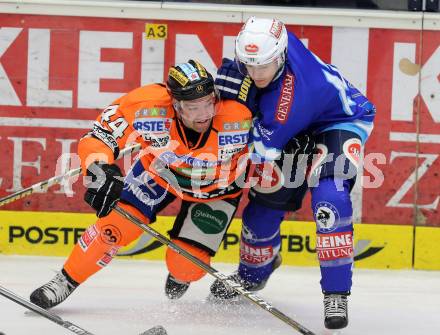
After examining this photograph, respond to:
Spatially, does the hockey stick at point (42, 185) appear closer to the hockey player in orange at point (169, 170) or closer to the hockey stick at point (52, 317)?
the hockey player in orange at point (169, 170)

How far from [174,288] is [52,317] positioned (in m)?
0.83

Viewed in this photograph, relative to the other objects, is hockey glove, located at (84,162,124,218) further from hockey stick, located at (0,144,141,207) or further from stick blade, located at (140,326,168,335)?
stick blade, located at (140,326,168,335)

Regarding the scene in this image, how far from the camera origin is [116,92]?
5.06m

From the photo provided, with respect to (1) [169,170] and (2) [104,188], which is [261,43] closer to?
(1) [169,170]

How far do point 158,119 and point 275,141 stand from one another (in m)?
0.45

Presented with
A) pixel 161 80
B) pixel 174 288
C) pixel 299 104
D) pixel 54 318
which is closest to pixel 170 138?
pixel 299 104

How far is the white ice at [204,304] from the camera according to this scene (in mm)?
3855

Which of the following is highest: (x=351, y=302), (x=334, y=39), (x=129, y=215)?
(x=334, y=39)

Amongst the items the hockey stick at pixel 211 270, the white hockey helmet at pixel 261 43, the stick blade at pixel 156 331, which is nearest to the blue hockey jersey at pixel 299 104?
the white hockey helmet at pixel 261 43

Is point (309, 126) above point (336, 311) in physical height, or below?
above

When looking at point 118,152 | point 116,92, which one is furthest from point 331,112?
point 116,92

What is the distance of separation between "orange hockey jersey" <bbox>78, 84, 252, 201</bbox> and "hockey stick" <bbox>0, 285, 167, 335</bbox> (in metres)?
0.55

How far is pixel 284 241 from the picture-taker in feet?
16.7

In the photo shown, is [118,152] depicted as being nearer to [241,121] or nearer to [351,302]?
[241,121]
